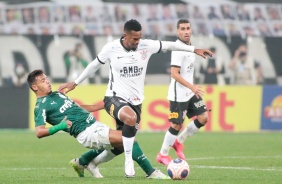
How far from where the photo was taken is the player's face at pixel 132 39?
38.2ft

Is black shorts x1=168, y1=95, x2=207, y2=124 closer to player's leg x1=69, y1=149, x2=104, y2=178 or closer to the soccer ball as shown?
player's leg x1=69, y1=149, x2=104, y2=178

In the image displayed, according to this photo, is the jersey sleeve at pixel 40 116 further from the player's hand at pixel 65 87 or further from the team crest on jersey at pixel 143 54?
the team crest on jersey at pixel 143 54

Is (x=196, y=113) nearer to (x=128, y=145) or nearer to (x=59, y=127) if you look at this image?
(x=128, y=145)

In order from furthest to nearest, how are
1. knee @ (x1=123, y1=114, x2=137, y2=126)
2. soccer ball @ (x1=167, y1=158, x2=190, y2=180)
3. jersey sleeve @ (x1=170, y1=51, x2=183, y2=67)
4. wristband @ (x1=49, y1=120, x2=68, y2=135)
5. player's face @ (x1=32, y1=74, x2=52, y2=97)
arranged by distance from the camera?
jersey sleeve @ (x1=170, y1=51, x2=183, y2=67)
player's face @ (x1=32, y1=74, x2=52, y2=97)
knee @ (x1=123, y1=114, x2=137, y2=126)
soccer ball @ (x1=167, y1=158, x2=190, y2=180)
wristband @ (x1=49, y1=120, x2=68, y2=135)

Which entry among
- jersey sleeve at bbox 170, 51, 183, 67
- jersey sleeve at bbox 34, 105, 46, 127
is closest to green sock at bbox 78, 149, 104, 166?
jersey sleeve at bbox 34, 105, 46, 127

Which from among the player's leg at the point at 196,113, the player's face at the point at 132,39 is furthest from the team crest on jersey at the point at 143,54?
the player's leg at the point at 196,113

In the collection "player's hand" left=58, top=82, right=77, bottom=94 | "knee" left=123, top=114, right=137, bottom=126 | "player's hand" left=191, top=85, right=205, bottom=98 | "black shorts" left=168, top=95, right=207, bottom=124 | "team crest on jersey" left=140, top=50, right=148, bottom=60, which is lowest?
"black shorts" left=168, top=95, right=207, bottom=124

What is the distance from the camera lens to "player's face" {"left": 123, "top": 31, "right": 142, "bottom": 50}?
1164cm

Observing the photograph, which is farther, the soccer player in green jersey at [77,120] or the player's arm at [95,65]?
the player's arm at [95,65]

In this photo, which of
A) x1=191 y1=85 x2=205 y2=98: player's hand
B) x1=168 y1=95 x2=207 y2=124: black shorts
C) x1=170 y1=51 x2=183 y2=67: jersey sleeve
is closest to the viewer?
x1=191 y1=85 x2=205 y2=98: player's hand

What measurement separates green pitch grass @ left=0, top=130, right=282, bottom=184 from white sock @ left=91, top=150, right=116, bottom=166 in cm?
25

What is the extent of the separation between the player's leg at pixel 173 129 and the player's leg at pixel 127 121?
2.66 metres

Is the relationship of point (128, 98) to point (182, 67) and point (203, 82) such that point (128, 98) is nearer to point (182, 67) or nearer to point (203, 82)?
point (182, 67)

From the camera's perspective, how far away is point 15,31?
25.8m
